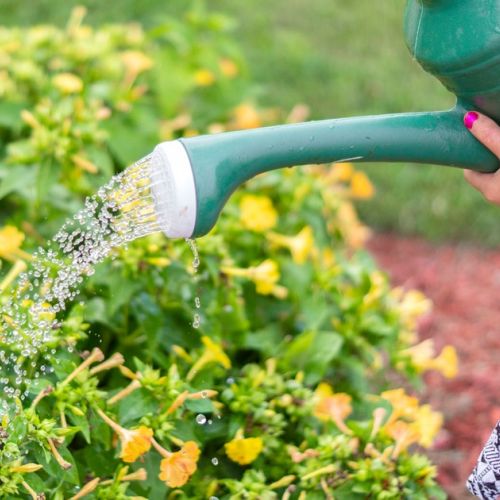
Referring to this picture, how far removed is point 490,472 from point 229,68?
2.15 m

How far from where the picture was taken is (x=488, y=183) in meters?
1.76

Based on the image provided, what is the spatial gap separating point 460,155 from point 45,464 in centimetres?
87

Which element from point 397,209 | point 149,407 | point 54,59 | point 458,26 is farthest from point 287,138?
point 397,209

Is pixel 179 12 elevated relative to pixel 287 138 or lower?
lower

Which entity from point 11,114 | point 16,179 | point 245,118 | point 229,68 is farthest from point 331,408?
point 229,68

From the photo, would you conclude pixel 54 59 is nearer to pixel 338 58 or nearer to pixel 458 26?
pixel 458 26

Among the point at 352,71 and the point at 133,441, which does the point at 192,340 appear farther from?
the point at 352,71

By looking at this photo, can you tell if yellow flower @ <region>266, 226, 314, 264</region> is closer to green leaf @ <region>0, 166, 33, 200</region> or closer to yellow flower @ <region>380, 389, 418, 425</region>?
yellow flower @ <region>380, 389, 418, 425</region>

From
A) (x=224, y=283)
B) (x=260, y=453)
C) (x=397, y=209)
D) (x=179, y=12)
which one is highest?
(x=224, y=283)

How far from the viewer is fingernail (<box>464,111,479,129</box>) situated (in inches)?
66.2

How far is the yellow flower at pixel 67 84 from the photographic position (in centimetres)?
261

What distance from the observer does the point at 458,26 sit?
153 centimetres

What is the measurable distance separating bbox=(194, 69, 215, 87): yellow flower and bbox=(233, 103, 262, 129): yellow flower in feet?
0.47

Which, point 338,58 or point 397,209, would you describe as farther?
point 338,58
